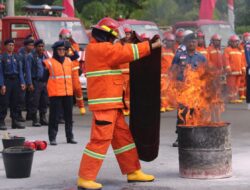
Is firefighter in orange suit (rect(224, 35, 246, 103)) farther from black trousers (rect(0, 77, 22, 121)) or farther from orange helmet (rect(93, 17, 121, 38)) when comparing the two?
orange helmet (rect(93, 17, 121, 38))

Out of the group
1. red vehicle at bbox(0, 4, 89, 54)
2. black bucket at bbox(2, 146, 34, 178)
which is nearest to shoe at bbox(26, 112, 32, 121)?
red vehicle at bbox(0, 4, 89, 54)

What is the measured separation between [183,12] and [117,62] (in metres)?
19.5

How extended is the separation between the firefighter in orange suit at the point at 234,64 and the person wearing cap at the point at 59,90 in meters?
7.99

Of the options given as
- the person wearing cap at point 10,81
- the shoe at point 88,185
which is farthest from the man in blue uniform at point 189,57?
the person wearing cap at point 10,81

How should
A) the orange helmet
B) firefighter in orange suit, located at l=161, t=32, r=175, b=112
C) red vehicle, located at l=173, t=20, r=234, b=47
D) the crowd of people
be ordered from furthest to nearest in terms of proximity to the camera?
red vehicle, located at l=173, t=20, r=234, b=47
firefighter in orange suit, located at l=161, t=32, r=175, b=112
the orange helmet
the crowd of people

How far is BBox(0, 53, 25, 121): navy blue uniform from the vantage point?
589 inches

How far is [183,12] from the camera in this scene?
2811cm

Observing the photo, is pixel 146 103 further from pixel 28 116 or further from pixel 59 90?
pixel 28 116

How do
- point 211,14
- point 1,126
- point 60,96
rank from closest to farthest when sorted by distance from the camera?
1. point 60,96
2. point 1,126
3. point 211,14

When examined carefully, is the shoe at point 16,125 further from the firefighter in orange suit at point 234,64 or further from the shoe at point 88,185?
the firefighter in orange suit at point 234,64

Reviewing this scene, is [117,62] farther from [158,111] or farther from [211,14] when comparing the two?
[211,14]

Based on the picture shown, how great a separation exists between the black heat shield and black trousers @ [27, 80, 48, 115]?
656cm

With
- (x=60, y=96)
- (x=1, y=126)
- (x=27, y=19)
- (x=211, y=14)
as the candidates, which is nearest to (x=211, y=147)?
(x=60, y=96)

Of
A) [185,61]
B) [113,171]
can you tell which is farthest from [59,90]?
[113,171]
